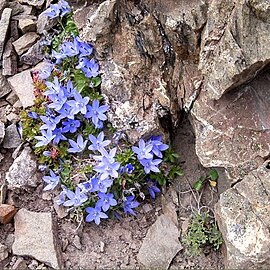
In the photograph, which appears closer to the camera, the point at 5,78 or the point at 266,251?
the point at 266,251

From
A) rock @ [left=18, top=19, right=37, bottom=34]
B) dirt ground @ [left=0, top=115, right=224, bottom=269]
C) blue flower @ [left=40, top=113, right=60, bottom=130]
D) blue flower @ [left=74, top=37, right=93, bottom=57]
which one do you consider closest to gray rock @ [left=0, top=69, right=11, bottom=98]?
rock @ [left=18, top=19, right=37, bottom=34]

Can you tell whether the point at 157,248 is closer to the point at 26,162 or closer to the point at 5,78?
the point at 26,162

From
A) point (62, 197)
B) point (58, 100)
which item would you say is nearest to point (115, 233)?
point (62, 197)

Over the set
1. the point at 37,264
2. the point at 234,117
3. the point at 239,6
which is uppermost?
the point at 239,6

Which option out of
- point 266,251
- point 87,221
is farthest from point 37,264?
point 266,251

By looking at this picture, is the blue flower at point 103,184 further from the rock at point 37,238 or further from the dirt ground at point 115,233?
the rock at point 37,238

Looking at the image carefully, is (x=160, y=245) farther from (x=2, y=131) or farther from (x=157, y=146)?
(x=2, y=131)
